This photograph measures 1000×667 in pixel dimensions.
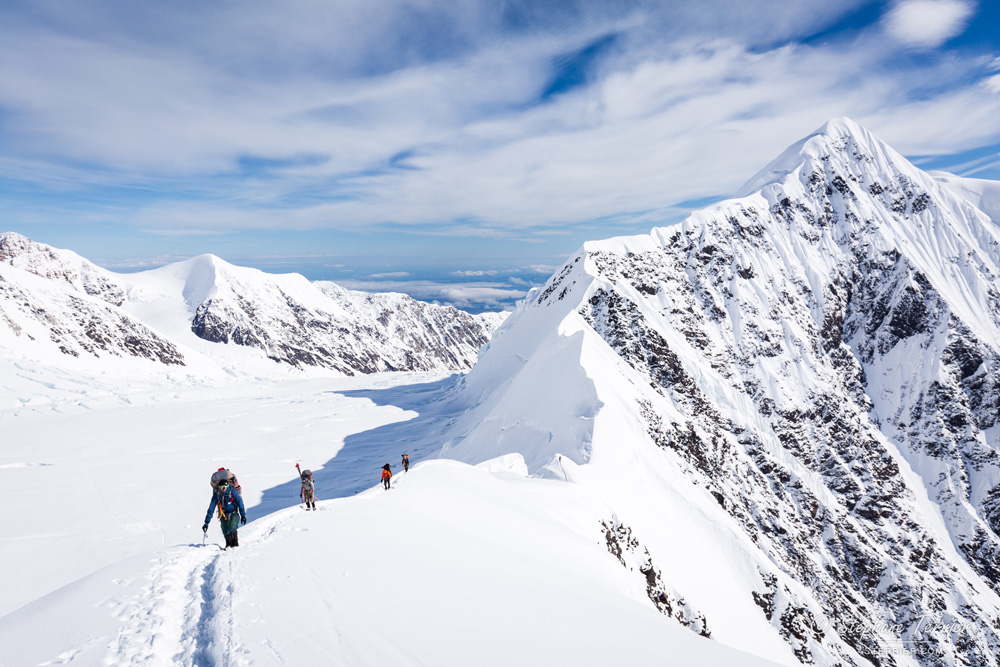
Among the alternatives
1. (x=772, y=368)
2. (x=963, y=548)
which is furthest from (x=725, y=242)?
(x=963, y=548)

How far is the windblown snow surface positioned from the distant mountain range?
8.90 meters

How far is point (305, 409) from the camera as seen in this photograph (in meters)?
60.5

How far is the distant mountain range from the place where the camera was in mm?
74000

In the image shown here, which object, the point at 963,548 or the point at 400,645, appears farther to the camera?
the point at 963,548

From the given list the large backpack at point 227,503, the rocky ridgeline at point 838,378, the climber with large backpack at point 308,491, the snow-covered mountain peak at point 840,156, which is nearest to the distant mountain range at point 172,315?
the rocky ridgeline at point 838,378

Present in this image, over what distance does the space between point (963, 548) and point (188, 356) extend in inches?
5799

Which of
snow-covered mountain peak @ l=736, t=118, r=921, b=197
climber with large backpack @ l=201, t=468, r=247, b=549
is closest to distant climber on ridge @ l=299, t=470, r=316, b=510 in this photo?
climber with large backpack @ l=201, t=468, r=247, b=549

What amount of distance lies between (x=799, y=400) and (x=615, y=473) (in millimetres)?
73281

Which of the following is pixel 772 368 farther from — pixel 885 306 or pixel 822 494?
pixel 885 306

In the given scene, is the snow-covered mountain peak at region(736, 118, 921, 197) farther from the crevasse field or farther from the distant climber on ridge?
the distant climber on ridge

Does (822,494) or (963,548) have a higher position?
(822,494)

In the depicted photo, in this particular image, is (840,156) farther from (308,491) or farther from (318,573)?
(318,573)

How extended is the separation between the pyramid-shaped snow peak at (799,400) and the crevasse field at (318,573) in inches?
375

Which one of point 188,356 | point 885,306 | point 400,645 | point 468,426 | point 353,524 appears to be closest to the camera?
point 400,645
